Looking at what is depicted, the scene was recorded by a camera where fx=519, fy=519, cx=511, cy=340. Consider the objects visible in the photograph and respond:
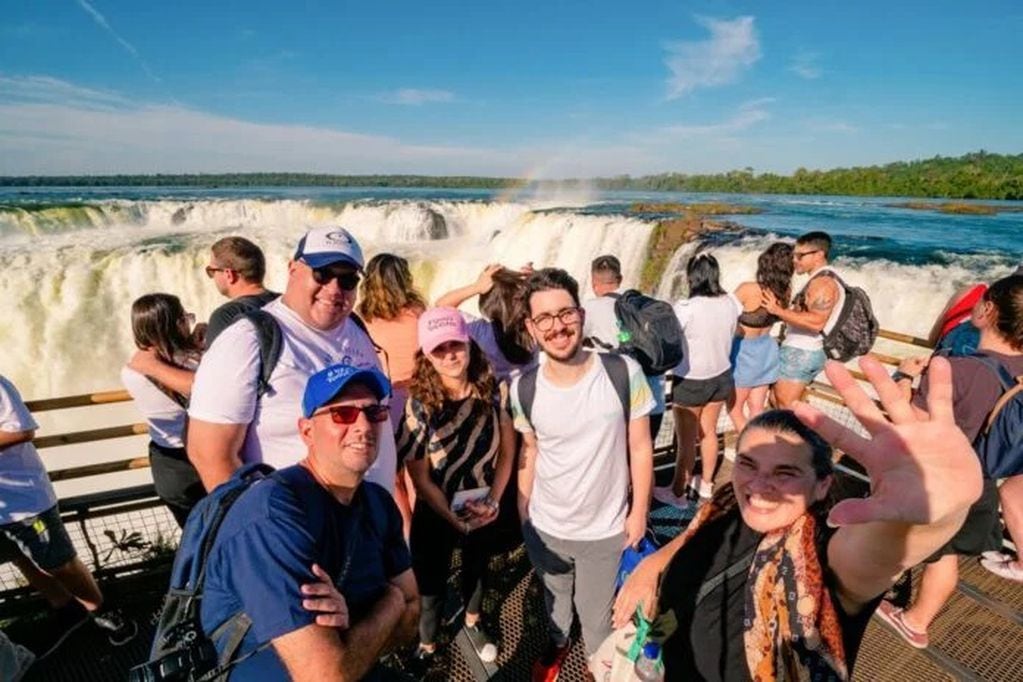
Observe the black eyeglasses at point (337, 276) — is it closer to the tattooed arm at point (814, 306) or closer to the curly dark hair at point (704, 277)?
the curly dark hair at point (704, 277)

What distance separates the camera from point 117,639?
111 inches

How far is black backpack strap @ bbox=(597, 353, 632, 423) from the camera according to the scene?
2.34 m

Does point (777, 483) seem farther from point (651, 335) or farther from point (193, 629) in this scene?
point (651, 335)

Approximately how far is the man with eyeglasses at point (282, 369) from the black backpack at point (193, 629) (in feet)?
1.93

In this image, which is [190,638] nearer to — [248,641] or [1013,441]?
[248,641]

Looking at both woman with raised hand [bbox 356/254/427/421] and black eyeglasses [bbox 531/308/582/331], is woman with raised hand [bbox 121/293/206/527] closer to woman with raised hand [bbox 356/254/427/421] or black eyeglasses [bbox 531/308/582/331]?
woman with raised hand [bbox 356/254/427/421]

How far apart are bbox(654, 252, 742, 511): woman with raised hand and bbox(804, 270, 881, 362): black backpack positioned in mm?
754

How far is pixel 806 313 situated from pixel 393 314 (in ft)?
10.7

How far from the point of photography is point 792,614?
126cm

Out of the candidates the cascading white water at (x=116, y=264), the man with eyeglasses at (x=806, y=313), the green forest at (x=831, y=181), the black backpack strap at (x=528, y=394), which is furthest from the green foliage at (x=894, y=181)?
the black backpack strap at (x=528, y=394)

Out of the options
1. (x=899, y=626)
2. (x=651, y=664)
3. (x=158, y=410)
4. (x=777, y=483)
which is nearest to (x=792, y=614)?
(x=777, y=483)

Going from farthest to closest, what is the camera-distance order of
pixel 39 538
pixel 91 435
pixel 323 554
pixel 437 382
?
pixel 91 435 < pixel 39 538 < pixel 437 382 < pixel 323 554

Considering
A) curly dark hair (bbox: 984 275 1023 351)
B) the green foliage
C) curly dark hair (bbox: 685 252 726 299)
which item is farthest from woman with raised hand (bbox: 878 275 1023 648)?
the green foliage

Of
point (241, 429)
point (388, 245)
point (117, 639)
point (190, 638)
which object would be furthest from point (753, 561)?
point (388, 245)
